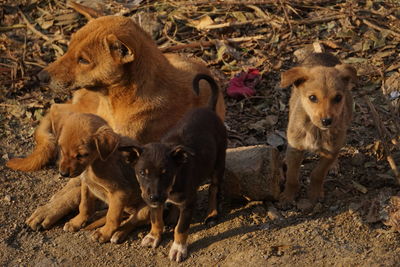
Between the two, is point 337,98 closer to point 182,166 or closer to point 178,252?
point 182,166

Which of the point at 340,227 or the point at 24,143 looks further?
the point at 24,143

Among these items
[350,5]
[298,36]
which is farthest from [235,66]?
[350,5]

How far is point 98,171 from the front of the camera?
21.1ft

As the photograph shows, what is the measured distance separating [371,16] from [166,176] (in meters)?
5.37

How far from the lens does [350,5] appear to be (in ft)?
32.3

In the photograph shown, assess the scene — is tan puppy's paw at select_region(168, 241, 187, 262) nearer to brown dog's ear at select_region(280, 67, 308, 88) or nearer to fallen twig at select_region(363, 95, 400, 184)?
brown dog's ear at select_region(280, 67, 308, 88)

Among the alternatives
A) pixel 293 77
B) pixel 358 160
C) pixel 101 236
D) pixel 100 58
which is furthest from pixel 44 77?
pixel 358 160

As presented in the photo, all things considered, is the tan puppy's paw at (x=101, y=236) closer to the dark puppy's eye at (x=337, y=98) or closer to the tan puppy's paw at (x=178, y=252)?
the tan puppy's paw at (x=178, y=252)

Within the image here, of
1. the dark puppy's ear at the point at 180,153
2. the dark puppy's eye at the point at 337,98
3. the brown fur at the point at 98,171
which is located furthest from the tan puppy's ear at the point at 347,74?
the brown fur at the point at 98,171

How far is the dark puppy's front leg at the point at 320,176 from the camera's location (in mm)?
6945

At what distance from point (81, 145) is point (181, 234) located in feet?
4.30

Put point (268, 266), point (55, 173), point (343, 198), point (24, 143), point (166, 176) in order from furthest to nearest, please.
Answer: point (24, 143) < point (55, 173) < point (343, 198) < point (268, 266) < point (166, 176)

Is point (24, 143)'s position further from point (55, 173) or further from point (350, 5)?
point (350, 5)

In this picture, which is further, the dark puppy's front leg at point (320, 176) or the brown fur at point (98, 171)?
the dark puppy's front leg at point (320, 176)
